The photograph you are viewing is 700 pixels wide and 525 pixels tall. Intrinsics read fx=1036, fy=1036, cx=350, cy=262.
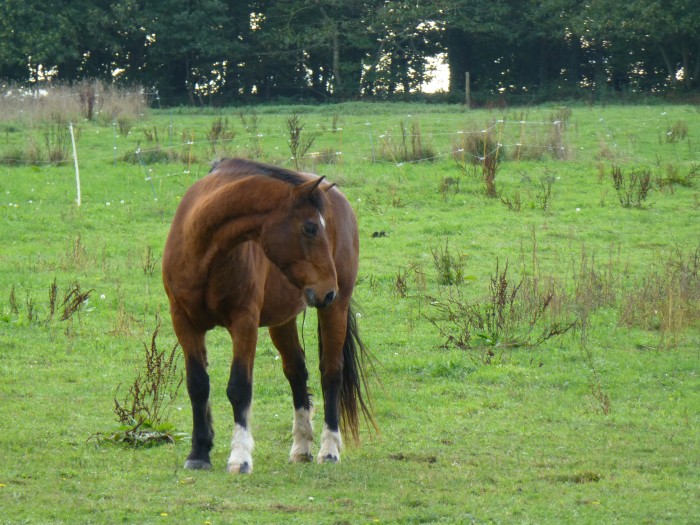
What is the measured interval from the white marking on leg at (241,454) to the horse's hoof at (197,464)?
166 mm

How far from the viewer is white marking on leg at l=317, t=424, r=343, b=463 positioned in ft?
24.0

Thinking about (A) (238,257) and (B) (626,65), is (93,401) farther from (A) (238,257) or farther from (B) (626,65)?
(B) (626,65)

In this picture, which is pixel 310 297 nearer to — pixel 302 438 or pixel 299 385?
pixel 302 438

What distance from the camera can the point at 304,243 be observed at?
6270mm

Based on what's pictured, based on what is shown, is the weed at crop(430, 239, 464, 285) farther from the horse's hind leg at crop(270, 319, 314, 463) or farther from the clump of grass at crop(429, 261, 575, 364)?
the horse's hind leg at crop(270, 319, 314, 463)

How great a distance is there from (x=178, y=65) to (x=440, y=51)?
1331 centimetres

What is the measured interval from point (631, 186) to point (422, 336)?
899 cm

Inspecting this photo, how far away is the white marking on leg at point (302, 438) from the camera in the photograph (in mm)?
7336

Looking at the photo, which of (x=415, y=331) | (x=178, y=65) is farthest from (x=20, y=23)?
(x=415, y=331)

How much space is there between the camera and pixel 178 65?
50344 mm

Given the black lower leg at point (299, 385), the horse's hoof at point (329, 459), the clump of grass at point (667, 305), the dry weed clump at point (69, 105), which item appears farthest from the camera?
the dry weed clump at point (69, 105)

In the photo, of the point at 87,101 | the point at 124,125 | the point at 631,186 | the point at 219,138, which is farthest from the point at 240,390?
the point at 87,101

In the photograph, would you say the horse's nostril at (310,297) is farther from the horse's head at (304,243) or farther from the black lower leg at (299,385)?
the black lower leg at (299,385)

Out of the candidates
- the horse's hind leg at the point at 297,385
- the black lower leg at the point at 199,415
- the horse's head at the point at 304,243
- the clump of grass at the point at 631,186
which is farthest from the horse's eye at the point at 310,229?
the clump of grass at the point at 631,186
